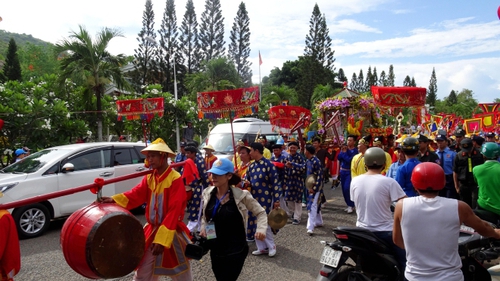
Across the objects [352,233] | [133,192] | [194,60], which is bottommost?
[352,233]

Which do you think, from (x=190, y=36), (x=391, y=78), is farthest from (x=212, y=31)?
(x=391, y=78)

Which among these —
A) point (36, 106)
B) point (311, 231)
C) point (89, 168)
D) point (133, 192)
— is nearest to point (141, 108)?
point (36, 106)

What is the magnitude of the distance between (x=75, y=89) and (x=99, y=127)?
195cm

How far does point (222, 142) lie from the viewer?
12.6 m

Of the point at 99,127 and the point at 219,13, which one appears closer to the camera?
the point at 99,127

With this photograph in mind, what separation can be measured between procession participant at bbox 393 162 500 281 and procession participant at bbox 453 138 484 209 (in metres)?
4.43

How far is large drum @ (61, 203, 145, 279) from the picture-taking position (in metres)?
2.80

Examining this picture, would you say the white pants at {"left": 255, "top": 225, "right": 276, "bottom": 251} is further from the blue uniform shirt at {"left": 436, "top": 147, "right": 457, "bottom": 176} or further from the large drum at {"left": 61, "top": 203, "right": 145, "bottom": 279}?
the blue uniform shirt at {"left": 436, "top": 147, "right": 457, "bottom": 176}

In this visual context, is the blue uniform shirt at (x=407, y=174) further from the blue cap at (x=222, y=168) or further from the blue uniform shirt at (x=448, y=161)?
the blue uniform shirt at (x=448, y=161)

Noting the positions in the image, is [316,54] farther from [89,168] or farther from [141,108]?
[89,168]

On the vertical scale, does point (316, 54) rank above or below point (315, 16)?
below

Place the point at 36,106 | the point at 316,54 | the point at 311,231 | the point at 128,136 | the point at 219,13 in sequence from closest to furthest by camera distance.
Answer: the point at 311,231 < the point at 36,106 < the point at 128,136 < the point at 219,13 < the point at 316,54

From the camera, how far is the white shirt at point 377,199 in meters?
3.74

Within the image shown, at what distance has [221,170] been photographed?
3.54m
